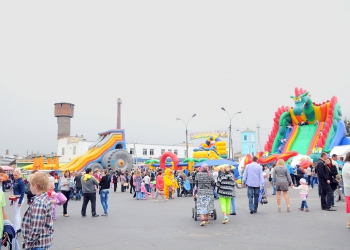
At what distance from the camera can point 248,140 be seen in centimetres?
7412

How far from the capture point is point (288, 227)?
827 centimetres

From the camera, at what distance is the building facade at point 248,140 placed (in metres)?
73.9

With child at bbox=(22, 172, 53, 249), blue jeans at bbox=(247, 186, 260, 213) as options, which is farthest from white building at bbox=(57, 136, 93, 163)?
child at bbox=(22, 172, 53, 249)

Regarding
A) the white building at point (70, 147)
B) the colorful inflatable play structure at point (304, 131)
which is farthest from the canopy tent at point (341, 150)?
the white building at point (70, 147)

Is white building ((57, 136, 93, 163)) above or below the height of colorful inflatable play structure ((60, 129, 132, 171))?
above

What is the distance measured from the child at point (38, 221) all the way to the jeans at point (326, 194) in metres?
8.63

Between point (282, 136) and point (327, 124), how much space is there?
5674 millimetres

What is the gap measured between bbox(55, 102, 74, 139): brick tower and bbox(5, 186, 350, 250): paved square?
237 feet

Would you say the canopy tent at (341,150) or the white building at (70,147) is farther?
the white building at (70,147)

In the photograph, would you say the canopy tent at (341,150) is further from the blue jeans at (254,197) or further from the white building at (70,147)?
the white building at (70,147)

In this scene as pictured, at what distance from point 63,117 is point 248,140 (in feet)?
136

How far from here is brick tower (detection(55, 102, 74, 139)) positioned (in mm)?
80312

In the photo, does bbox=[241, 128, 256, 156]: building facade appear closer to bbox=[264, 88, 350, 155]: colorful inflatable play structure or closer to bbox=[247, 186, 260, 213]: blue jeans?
bbox=[264, 88, 350, 155]: colorful inflatable play structure

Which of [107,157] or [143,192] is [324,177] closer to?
[143,192]
